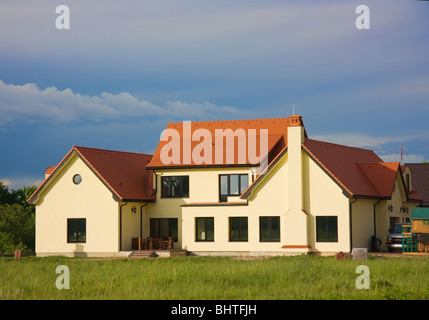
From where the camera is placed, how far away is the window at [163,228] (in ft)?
150

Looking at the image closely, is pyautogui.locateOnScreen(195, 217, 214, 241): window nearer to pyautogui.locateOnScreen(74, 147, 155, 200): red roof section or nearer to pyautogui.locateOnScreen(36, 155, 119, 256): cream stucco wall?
pyautogui.locateOnScreen(74, 147, 155, 200): red roof section

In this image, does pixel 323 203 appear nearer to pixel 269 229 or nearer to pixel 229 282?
pixel 269 229

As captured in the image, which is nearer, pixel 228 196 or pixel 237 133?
pixel 228 196

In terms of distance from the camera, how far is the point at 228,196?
44562 mm

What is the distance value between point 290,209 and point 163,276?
570 inches

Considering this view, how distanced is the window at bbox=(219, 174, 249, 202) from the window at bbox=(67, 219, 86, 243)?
26.6ft

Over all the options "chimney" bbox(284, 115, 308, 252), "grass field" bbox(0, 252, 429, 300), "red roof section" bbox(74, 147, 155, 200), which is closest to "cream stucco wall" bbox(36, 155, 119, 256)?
"red roof section" bbox(74, 147, 155, 200)

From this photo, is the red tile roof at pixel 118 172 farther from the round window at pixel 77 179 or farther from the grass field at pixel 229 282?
the grass field at pixel 229 282

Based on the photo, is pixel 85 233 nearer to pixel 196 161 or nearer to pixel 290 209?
pixel 196 161

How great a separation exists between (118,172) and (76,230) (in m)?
4.20

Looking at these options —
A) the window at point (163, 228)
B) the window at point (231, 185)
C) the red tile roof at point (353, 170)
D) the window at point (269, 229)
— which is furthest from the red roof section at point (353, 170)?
the window at point (163, 228)

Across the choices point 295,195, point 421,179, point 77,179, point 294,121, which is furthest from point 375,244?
point 421,179
